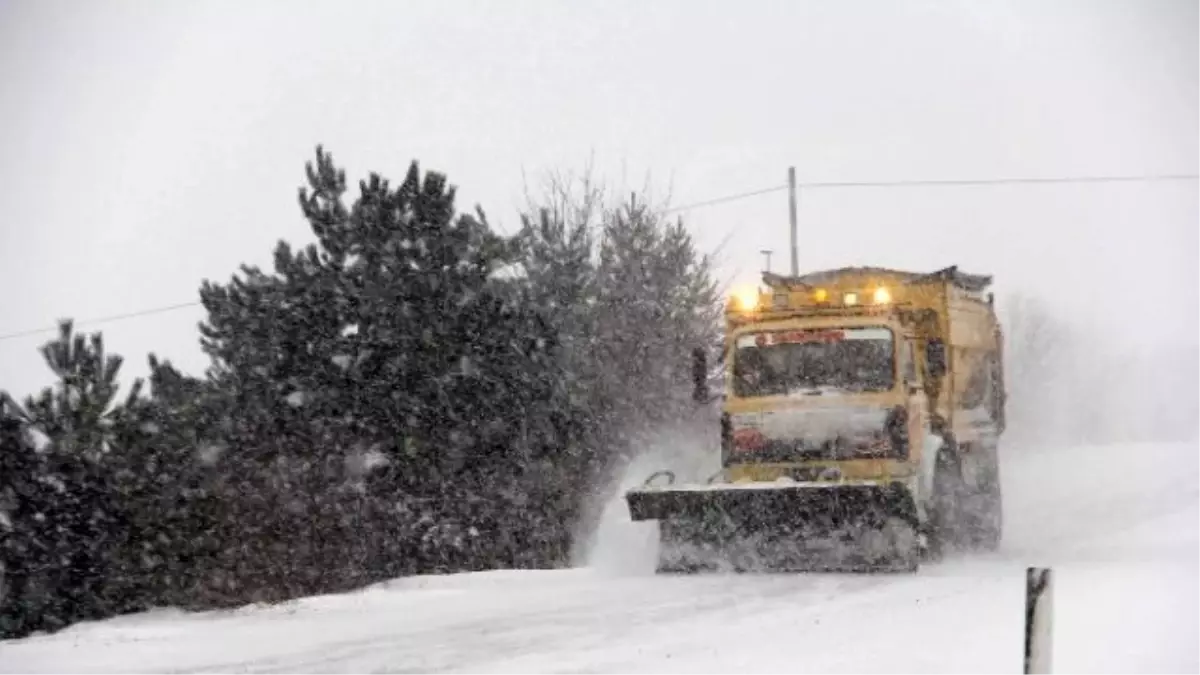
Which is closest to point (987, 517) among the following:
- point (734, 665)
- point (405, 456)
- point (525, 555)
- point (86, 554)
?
point (525, 555)

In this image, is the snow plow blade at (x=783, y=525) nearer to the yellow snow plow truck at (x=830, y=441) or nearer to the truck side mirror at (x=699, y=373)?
the yellow snow plow truck at (x=830, y=441)

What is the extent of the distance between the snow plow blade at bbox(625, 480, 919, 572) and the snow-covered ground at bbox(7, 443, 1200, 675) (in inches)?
16.1

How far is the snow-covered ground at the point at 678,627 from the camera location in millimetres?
8016

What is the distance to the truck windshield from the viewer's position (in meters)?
13.6

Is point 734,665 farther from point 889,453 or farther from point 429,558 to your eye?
point 429,558

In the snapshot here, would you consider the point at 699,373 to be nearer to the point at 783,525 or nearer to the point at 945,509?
the point at 783,525

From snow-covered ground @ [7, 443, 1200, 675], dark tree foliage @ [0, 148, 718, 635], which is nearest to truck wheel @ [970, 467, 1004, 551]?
snow-covered ground @ [7, 443, 1200, 675]

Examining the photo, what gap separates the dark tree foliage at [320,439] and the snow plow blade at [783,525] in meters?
6.14

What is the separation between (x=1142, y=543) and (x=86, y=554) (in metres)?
14.4

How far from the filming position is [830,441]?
43.9 ft

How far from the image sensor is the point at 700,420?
1044 inches

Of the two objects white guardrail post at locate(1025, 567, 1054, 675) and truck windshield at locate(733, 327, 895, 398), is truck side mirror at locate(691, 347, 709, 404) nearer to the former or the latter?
truck windshield at locate(733, 327, 895, 398)

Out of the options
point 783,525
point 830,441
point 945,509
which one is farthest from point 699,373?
point 945,509

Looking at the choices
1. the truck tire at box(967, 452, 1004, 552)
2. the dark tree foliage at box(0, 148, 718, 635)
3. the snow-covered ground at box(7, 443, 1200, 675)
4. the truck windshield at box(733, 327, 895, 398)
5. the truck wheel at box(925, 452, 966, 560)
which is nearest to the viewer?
the snow-covered ground at box(7, 443, 1200, 675)
